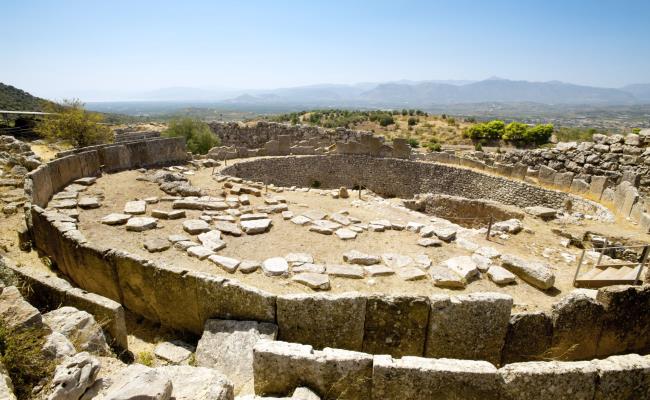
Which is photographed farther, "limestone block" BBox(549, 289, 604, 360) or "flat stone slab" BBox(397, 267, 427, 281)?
"flat stone slab" BBox(397, 267, 427, 281)

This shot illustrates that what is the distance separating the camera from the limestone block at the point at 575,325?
510cm

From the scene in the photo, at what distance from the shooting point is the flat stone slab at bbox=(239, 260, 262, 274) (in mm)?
6584

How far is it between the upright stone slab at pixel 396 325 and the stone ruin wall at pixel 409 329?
0.01m

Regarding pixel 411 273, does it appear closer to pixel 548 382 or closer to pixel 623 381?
pixel 548 382

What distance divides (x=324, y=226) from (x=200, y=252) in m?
3.22

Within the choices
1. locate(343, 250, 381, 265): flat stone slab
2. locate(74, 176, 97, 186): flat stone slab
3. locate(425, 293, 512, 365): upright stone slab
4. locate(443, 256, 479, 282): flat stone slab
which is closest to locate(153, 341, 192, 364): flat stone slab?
locate(343, 250, 381, 265): flat stone slab

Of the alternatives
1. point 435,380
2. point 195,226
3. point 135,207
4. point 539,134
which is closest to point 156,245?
point 195,226

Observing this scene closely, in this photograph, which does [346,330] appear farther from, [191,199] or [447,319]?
[191,199]

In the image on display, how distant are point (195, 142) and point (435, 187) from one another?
54.5 ft

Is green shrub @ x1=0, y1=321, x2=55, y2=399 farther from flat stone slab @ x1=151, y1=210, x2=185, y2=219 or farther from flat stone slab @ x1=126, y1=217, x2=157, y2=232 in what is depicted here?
flat stone slab @ x1=151, y1=210, x2=185, y2=219

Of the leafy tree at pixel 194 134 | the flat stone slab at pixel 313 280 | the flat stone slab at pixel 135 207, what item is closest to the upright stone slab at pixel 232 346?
the flat stone slab at pixel 313 280

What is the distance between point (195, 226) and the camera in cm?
848

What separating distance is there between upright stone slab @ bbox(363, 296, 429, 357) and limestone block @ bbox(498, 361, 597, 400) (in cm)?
136

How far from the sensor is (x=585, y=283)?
709 centimetres
